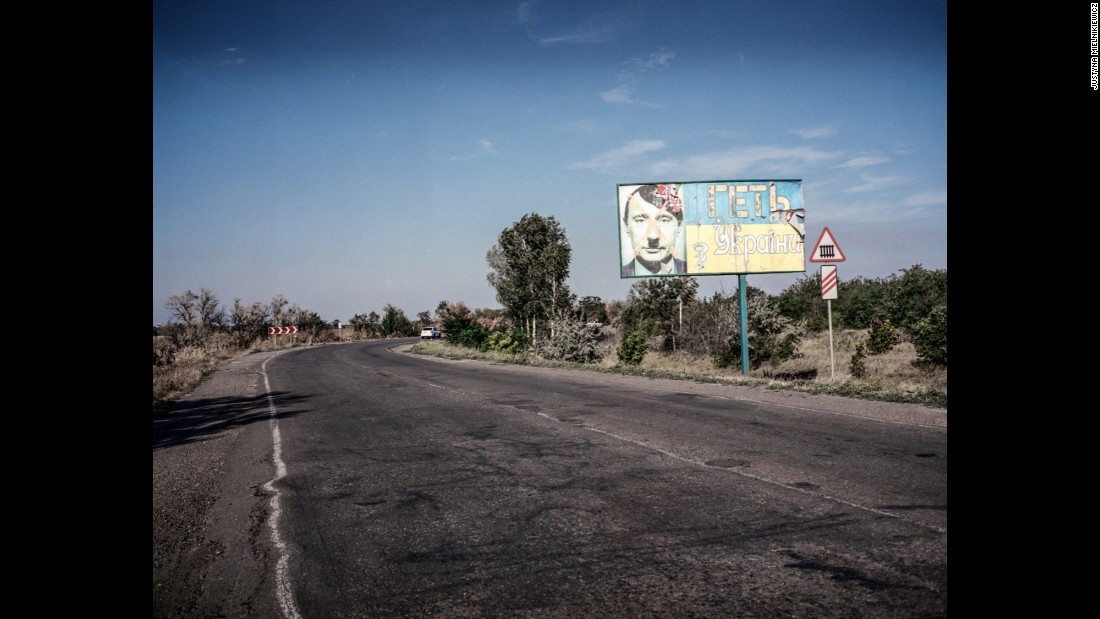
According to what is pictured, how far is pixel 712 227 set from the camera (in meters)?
19.8

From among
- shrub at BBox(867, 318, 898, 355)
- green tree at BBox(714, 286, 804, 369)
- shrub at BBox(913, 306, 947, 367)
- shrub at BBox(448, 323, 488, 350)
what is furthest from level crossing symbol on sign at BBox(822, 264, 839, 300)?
shrub at BBox(448, 323, 488, 350)

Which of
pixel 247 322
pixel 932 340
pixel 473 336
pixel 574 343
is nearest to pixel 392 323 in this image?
pixel 247 322

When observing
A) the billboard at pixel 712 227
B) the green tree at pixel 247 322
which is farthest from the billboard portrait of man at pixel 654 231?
the green tree at pixel 247 322

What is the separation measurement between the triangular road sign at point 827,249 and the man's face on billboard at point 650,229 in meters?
5.70

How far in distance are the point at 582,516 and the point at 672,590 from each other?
150 centimetres

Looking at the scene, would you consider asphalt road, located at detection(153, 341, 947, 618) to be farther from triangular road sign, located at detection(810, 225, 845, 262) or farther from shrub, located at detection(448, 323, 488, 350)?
shrub, located at detection(448, 323, 488, 350)

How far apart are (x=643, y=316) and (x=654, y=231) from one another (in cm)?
1421

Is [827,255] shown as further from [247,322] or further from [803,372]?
[247,322]

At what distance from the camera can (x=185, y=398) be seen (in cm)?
1652

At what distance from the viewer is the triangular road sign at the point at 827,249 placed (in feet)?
48.6

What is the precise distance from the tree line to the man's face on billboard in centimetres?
475
